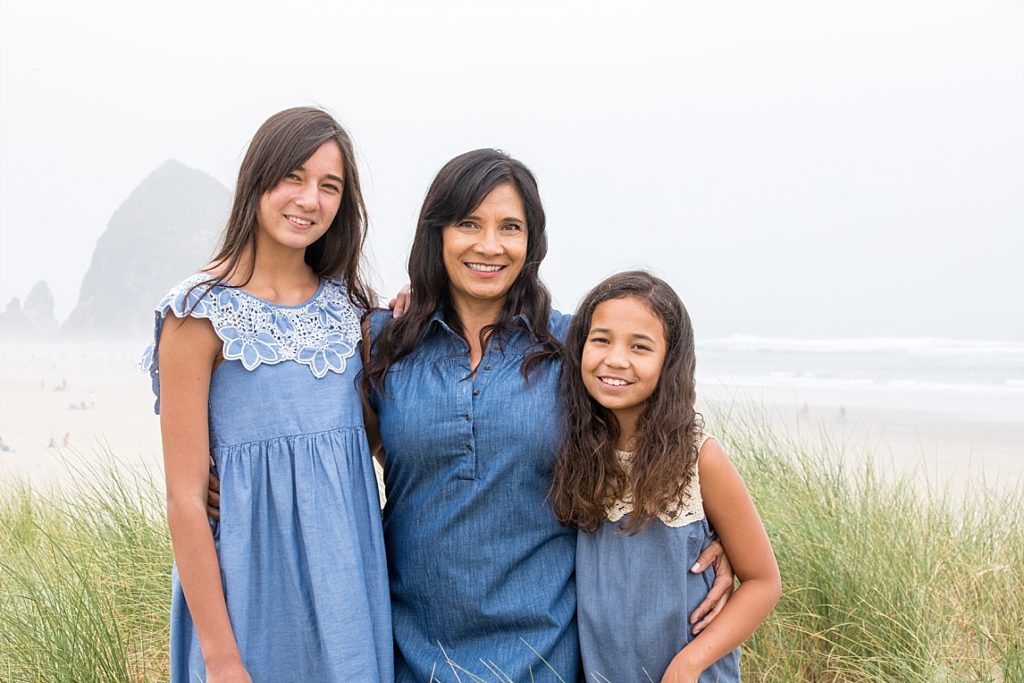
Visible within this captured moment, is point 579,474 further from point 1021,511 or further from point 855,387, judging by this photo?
point 855,387

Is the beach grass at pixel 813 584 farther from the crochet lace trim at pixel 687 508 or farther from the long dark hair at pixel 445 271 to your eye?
the long dark hair at pixel 445 271

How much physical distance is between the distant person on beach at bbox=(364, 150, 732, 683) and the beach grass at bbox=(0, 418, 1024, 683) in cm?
116

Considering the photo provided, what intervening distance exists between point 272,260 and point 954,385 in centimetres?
1817

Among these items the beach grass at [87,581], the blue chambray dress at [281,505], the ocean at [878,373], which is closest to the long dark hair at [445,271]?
the blue chambray dress at [281,505]

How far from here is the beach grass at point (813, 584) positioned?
3.01 metres

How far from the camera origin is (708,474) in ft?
7.75

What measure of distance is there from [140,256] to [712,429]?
47.2 m

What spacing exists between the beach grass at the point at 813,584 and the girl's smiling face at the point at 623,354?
1374 mm

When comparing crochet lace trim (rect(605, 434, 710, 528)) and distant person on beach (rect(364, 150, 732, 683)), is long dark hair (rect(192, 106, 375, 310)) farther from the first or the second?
crochet lace trim (rect(605, 434, 710, 528))

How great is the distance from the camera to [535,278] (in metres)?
2.71

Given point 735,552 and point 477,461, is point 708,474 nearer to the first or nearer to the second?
point 735,552

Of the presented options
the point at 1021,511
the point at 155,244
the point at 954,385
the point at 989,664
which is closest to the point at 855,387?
the point at 954,385

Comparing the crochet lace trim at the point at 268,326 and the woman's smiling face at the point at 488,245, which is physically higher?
the woman's smiling face at the point at 488,245

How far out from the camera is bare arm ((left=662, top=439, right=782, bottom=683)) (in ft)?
7.72
